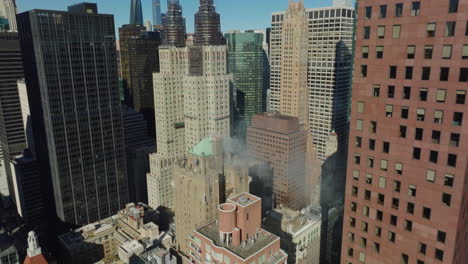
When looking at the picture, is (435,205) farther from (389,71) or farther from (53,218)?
(53,218)

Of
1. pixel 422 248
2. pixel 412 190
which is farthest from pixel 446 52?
pixel 422 248

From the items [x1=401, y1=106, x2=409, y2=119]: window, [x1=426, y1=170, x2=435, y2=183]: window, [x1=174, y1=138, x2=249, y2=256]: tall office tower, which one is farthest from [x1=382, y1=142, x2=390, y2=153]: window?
[x1=174, y1=138, x2=249, y2=256]: tall office tower

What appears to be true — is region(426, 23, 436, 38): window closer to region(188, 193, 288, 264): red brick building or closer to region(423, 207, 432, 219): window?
region(423, 207, 432, 219): window

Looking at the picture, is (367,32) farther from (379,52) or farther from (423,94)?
(423,94)

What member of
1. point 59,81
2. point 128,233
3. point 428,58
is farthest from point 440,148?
point 59,81

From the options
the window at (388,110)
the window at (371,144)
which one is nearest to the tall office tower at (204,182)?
the window at (371,144)
